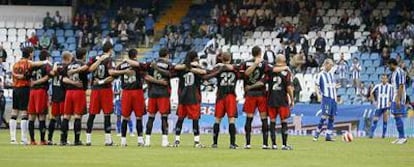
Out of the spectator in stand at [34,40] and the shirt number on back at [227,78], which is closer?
the shirt number on back at [227,78]

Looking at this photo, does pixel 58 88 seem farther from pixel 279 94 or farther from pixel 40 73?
pixel 279 94

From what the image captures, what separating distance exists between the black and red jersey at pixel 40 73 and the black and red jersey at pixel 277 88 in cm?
519

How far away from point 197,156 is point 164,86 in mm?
4006

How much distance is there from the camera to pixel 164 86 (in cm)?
2770

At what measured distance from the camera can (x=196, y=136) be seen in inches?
1097

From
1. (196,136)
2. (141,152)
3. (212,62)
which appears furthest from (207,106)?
(141,152)

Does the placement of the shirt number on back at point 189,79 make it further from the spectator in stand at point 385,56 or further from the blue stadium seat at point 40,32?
the blue stadium seat at point 40,32

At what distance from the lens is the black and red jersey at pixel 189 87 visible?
27656mm

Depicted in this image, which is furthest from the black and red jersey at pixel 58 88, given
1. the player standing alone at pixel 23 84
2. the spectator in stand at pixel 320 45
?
the spectator in stand at pixel 320 45

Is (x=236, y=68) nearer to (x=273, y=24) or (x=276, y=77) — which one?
(x=276, y=77)

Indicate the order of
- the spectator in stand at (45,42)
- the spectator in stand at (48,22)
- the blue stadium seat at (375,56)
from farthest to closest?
the spectator in stand at (48,22)
the spectator in stand at (45,42)
the blue stadium seat at (375,56)

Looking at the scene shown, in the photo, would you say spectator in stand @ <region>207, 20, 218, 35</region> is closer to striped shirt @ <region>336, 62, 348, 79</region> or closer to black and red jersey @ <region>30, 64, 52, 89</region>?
striped shirt @ <region>336, 62, 348, 79</region>

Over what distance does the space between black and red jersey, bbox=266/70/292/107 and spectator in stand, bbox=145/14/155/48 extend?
80.3 ft

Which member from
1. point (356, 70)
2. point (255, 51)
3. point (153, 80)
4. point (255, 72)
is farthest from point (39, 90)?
point (356, 70)
